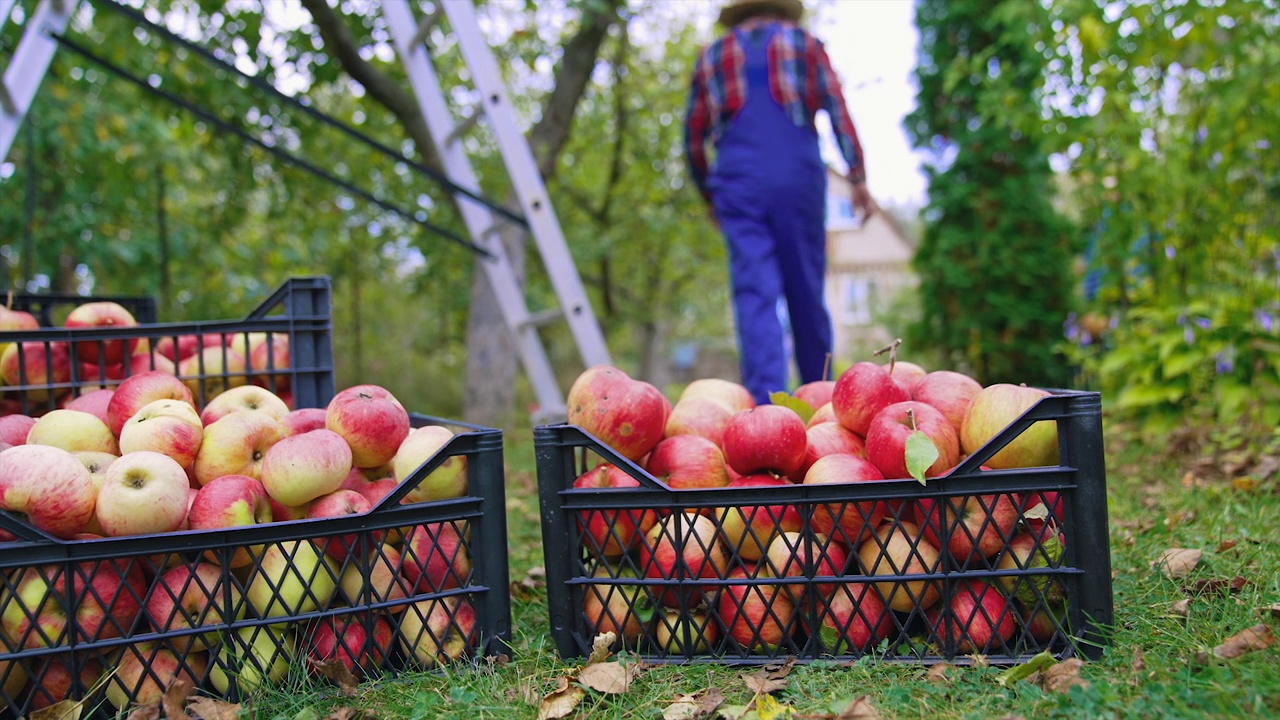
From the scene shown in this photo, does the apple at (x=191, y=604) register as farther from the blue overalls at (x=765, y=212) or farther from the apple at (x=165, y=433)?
the blue overalls at (x=765, y=212)

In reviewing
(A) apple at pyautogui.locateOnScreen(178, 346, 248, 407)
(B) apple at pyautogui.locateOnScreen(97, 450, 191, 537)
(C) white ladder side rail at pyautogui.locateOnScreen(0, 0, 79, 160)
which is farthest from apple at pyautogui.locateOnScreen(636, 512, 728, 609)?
(C) white ladder side rail at pyautogui.locateOnScreen(0, 0, 79, 160)

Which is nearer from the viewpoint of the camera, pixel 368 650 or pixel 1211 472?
pixel 368 650

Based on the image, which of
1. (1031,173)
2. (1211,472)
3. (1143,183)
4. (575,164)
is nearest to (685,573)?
(1211,472)

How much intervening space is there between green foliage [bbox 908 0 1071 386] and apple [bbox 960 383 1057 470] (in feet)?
20.6

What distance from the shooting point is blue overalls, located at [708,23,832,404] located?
12.4ft

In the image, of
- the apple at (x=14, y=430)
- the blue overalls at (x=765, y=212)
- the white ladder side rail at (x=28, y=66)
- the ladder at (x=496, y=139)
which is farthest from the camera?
the blue overalls at (x=765, y=212)

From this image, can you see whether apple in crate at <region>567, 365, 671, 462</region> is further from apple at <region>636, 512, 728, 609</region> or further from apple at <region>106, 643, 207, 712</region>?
apple at <region>106, 643, 207, 712</region>

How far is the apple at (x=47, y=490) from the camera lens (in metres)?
1.40

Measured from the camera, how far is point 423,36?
3.82 meters

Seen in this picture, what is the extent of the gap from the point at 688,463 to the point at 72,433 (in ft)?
3.95

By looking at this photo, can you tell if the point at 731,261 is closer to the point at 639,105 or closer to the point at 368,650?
the point at 368,650

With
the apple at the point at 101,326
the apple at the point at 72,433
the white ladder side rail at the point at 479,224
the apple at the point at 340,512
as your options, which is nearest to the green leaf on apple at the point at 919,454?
the apple at the point at 340,512

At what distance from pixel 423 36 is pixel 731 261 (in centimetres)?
170

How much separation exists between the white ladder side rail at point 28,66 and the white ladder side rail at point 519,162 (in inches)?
54.5
